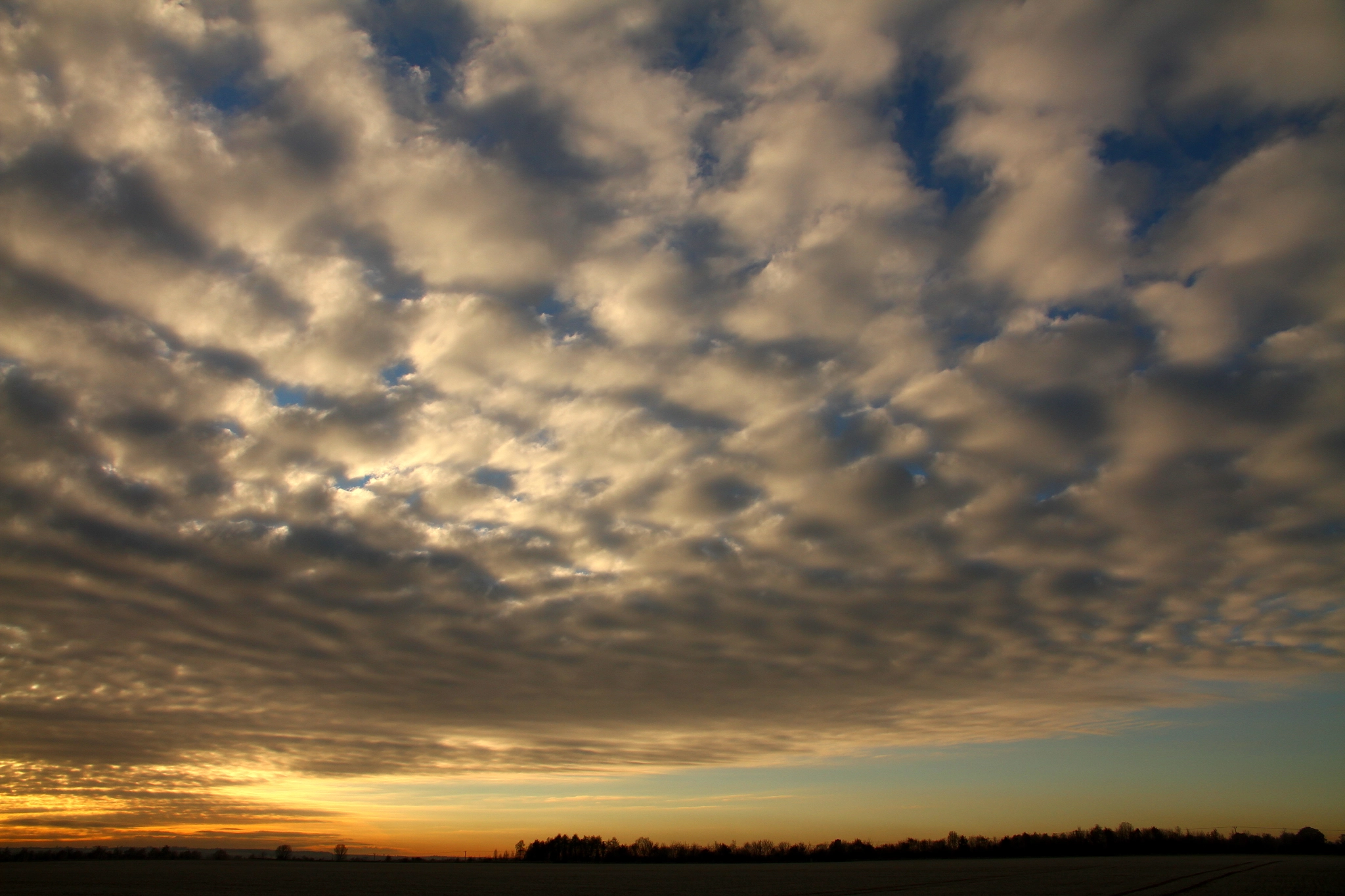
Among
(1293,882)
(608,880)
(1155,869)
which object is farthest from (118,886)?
(1155,869)

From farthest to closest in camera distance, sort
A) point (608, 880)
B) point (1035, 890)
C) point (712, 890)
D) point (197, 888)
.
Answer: point (608, 880) → point (197, 888) → point (712, 890) → point (1035, 890)

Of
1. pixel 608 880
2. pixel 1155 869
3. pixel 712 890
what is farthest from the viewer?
pixel 1155 869

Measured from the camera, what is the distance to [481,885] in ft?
247

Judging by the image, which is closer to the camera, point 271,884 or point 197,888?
point 197,888

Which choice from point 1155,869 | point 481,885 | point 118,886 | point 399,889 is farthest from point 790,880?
point 118,886

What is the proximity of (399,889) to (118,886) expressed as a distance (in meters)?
26.4

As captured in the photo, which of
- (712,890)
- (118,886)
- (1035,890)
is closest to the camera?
(1035,890)

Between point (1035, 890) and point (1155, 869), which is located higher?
point (1035, 890)

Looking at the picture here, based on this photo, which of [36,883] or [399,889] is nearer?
[399,889]

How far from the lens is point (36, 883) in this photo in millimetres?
76000

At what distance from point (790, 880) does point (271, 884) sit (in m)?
49.6

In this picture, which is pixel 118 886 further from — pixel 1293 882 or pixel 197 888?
pixel 1293 882

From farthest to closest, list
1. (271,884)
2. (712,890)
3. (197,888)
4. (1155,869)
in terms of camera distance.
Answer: (1155,869) < (271,884) < (197,888) < (712,890)

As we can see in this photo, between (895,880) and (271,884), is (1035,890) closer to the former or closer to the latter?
(895,880)
